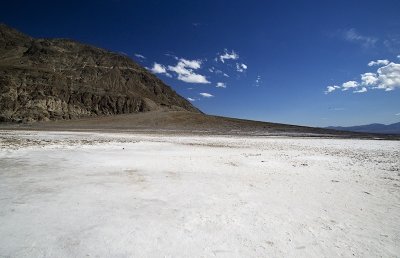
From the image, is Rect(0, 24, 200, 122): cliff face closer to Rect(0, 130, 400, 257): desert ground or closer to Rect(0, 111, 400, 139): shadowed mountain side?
Rect(0, 111, 400, 139): shadowed mountain side

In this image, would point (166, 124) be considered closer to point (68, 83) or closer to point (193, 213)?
point (68, 83)

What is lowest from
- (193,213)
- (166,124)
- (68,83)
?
(193,213)

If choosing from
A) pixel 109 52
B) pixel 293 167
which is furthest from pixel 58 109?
pixel 293 167

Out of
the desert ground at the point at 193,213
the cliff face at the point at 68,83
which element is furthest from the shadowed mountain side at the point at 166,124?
the desert ground at the point at 193,213

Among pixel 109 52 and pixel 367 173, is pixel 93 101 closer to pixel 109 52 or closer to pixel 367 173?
pixel 109 52

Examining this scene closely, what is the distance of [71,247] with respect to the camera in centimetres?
418

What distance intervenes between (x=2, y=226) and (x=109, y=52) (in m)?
122

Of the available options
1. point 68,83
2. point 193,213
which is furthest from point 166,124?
point 193,213

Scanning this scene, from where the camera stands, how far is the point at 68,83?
88688 millimetres

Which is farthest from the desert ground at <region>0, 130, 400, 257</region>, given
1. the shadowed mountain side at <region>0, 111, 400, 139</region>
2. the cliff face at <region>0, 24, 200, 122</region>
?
the cliff face at <region>0, 24, 200, 122</region>

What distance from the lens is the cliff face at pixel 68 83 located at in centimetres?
7644

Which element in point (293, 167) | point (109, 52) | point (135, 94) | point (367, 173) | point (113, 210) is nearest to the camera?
point (113, 210)

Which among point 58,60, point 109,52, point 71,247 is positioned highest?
point 109,52

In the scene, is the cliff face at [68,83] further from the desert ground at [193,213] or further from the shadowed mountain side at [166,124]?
the desert ground at [193,213]
